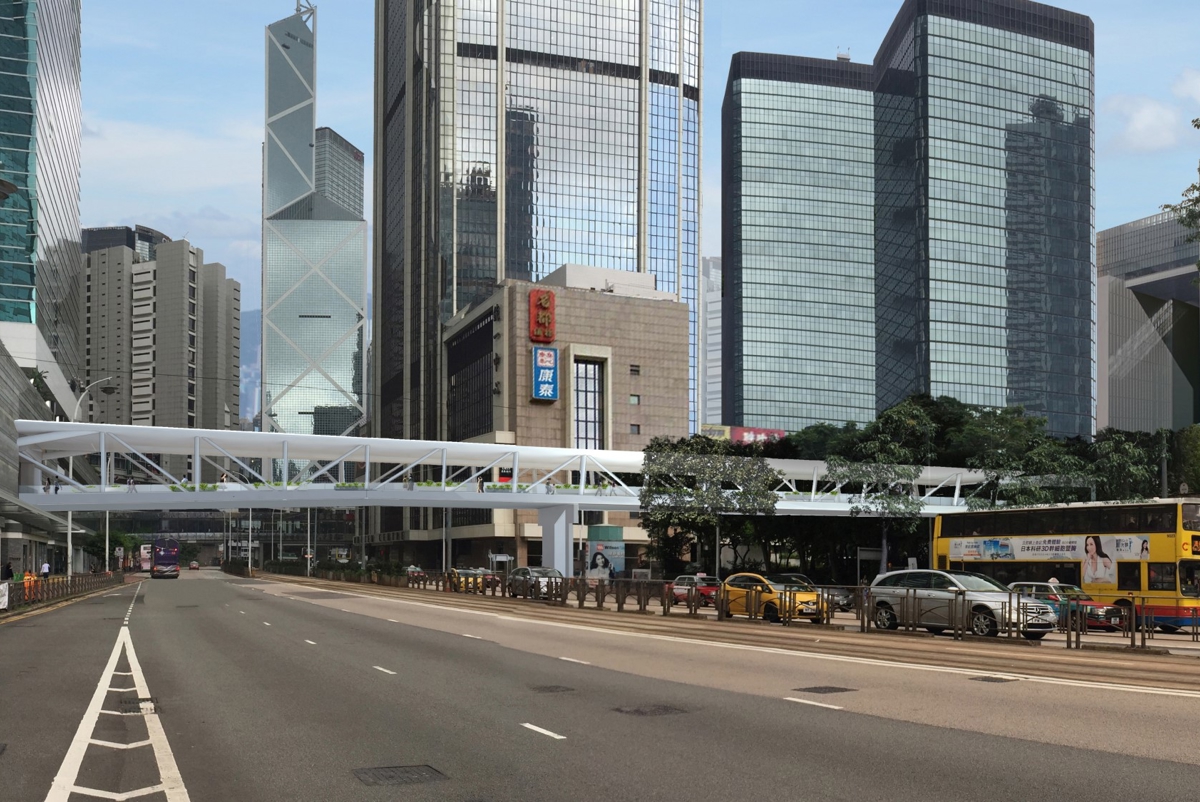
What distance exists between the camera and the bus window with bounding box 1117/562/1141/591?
36.9 m

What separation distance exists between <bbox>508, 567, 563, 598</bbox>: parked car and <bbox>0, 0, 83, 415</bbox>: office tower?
2537 inches

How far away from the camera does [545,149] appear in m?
169

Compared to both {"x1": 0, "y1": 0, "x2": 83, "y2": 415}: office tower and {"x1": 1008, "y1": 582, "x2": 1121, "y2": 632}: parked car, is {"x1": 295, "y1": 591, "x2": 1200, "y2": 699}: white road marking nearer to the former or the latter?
{"x1": 1008, "y1": 582, "x2": 1121, "y2": 632}: parked car

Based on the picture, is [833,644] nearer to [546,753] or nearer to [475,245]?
[546,753]

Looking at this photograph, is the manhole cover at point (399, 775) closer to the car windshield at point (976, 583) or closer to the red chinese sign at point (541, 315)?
the car windshield at point (976, 583)

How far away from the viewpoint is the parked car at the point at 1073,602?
30.2 meters

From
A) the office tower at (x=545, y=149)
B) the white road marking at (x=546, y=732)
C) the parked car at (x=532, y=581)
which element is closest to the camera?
the white road marking at (x=546, y=732)

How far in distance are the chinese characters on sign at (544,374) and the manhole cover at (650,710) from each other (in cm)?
10980

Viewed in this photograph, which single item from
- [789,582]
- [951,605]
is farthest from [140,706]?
[789,582]

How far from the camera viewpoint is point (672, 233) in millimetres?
176500

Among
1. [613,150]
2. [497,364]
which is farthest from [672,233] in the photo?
[497,364]

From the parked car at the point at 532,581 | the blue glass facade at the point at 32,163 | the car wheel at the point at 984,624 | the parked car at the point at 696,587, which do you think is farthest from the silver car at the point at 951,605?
the blue glass facade at the point at 32,163

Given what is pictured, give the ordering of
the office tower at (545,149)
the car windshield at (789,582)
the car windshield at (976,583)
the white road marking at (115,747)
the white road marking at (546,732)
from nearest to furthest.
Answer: the white road marking at (115,747), the white road marking at (546,732), the car windshield at (976,583), the car windshield at (789,582), the office tower at (545,149)

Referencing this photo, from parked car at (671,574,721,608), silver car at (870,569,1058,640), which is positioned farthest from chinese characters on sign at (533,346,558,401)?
silver car at (870,569,1058,640)
